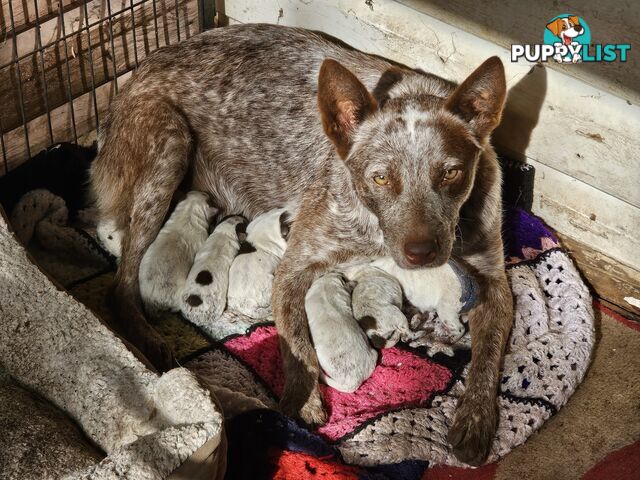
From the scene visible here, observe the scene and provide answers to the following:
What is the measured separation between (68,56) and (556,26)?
224 cm

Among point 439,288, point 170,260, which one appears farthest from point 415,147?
point 170,260

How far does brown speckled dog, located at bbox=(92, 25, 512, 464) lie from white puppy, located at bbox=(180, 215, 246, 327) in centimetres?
19

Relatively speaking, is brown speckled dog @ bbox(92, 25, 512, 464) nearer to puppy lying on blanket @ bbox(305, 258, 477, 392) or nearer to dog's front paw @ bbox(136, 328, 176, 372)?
dog's front paw @ bbox(136, 328, 176, 372)

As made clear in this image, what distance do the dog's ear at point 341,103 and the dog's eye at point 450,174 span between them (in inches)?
14.5

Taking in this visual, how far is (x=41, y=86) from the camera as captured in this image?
14.6ft

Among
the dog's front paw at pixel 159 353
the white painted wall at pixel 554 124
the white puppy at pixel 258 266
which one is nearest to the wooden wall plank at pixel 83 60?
the white painted wall at pixel 554 124

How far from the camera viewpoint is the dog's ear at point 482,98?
3322mm

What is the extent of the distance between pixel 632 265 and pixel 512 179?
2.09 ft

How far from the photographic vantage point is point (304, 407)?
3.46m

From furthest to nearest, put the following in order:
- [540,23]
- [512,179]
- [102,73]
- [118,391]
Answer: [102,73] < [512,179] < [540,23] < [118,391]

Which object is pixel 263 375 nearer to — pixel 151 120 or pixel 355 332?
pixel 355 332

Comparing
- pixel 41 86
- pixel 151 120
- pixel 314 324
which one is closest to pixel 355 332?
pixel 314 324

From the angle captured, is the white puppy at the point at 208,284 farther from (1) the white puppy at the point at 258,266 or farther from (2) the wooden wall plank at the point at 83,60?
(2) the wooden wall plank at the point at 83,60

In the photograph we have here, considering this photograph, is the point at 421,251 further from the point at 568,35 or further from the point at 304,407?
the point at 568,35
